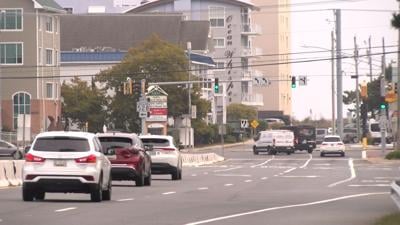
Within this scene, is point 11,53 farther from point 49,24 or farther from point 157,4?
point 157,4

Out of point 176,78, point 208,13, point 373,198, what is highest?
→ point 208,13

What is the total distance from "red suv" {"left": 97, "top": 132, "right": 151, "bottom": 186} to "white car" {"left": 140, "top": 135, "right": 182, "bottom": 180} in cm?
604

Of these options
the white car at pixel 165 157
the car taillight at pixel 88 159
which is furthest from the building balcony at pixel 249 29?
the car taillight at pixel 88 159

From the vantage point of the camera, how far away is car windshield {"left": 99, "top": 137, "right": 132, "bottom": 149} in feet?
114

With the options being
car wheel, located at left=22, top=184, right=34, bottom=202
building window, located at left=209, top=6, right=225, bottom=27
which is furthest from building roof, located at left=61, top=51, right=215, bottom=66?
car wheel, located at left=22, top=184, right=34, bottom=202

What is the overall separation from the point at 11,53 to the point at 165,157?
53.0 m

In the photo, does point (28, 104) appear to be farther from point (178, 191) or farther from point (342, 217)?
point (342, 217)

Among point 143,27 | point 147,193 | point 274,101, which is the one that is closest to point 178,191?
point 147,193

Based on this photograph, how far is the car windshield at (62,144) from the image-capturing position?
2617 cm

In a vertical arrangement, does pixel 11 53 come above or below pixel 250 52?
below

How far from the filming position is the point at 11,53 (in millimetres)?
92000

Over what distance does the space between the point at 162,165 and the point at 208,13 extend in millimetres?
103605

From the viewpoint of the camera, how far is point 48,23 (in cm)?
9394

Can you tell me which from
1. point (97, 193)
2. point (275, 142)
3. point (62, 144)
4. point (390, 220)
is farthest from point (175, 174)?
point (275, 142)
